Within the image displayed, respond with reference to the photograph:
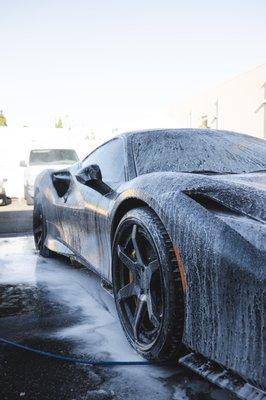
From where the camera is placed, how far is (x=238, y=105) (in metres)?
18.3

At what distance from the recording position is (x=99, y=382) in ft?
6.85

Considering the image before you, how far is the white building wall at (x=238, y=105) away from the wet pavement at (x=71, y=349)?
46.9 feet

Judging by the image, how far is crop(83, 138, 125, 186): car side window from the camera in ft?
9.80

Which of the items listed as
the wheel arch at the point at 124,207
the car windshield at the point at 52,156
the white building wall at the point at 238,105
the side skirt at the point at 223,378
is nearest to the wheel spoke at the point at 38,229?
the wheel arch at the point at 124,207

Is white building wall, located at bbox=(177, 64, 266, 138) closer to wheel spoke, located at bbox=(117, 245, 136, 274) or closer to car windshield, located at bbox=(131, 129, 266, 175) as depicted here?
car windshield, located at bbox=(131, 129, 266, 175)

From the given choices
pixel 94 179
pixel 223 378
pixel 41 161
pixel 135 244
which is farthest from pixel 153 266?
pixel 41 161

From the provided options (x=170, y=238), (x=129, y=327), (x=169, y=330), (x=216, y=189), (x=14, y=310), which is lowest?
(x=14, y=310)

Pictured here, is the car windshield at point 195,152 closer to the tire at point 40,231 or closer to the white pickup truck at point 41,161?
the tire at point 40,231

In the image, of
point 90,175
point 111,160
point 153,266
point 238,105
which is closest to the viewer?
point 153,266

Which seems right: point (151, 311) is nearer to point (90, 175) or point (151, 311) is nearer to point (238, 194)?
point (238, 194)

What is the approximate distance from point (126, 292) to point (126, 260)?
0.17 meters

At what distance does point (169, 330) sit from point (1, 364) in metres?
0.94

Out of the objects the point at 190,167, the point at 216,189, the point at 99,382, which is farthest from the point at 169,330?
the point at 190,167

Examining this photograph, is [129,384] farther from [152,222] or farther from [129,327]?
[152,222]
